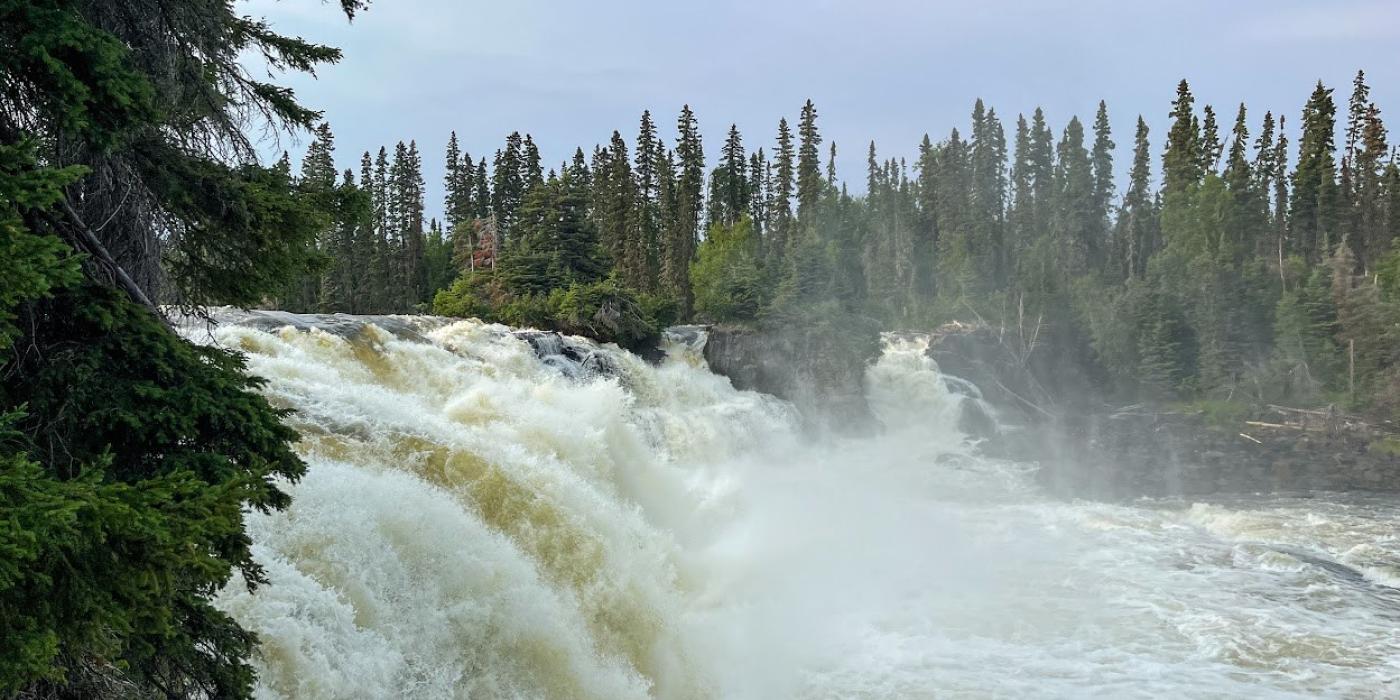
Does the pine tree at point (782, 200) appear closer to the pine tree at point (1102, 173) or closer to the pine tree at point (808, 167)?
the pine tree at point (808, 167)

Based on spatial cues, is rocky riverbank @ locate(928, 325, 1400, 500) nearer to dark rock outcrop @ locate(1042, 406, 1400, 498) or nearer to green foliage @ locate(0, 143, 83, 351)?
dark rock outcrop @ locate(1042, 406, 1400, 498)

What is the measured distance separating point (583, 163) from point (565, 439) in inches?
2271

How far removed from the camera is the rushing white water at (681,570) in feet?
26.2

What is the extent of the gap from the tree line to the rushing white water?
7720mm

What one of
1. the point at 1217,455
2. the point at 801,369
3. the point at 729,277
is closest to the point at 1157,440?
the point at 1217,455

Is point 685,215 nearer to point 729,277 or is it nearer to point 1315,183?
point 729,277

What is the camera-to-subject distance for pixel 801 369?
117 feet

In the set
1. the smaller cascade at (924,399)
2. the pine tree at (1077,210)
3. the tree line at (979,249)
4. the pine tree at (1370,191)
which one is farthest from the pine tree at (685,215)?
the pine tree at (1370,191)

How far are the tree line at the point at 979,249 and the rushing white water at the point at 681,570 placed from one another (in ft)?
25.3

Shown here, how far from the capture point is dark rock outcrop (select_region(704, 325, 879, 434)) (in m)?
34.8

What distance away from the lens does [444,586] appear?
8.40 m

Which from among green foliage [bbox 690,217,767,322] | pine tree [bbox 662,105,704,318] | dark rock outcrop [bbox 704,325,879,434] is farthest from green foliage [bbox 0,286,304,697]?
pine tree [bbox 662,105,704,318]

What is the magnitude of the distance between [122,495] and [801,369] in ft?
108

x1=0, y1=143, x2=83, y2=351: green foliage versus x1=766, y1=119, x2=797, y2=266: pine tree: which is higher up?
x1=766, y1=119, x2=797, y2=266: pine tree
